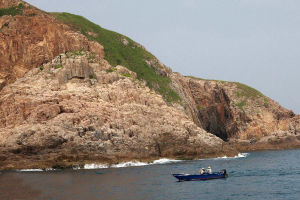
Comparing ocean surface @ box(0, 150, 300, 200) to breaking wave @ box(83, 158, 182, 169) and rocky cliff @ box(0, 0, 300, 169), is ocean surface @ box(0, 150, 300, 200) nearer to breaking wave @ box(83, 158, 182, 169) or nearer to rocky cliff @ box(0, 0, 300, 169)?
breaking wave @ box(83, 158, 182, 169)

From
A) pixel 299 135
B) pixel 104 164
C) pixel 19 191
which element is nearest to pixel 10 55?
pixel 104 164

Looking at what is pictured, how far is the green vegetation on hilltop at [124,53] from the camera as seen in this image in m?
102

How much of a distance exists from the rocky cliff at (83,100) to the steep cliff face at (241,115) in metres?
2.84

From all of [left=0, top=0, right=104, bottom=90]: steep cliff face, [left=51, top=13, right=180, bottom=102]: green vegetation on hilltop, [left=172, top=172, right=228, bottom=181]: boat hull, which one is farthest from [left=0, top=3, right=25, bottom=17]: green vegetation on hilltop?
[left=172, top=172, right=228, bottom=181]: boat hull

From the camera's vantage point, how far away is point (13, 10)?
93.1 meters

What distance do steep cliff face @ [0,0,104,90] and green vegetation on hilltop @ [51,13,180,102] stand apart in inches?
313

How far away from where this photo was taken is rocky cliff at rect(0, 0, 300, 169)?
69188 millimetres

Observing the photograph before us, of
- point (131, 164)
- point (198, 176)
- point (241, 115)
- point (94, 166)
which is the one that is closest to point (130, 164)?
point (131, 164)

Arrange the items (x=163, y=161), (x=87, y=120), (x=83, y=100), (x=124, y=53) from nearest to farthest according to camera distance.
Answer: (x=87, y=120) → (x=163, y=161) → (x=83, y=100) → (x=124, y=53)

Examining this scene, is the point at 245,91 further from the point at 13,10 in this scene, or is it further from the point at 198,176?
the point at 198,176

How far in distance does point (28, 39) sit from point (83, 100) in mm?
22745

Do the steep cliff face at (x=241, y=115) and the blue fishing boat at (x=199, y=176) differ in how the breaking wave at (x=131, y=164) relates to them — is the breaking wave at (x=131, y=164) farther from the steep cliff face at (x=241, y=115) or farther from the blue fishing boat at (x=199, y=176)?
the steep cliff face at (x=241, y=115)

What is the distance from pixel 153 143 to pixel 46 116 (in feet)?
69.6

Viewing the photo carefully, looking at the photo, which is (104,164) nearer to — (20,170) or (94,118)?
(94,118)
